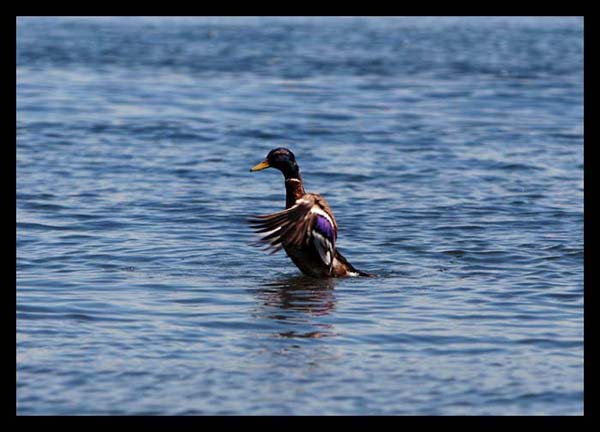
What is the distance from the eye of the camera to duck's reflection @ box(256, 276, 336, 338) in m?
9.46

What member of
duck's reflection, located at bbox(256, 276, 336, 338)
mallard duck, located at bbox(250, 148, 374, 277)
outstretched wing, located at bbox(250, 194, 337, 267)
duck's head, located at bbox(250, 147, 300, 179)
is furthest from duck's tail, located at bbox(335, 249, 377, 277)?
duck's head, located at bbox(250, 147, 300, 179)

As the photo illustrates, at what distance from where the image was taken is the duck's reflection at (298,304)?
9.46 m

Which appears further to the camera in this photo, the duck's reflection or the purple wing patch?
the purple wing patch

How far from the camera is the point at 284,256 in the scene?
42.0ft

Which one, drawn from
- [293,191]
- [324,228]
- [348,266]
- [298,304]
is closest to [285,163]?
[293,191]

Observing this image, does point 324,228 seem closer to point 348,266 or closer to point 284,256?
point 348,266

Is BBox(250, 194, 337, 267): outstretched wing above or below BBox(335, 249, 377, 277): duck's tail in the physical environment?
above

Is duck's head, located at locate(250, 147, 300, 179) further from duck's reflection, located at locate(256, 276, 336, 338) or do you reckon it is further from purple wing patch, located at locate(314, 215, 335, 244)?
duck's reflection, located at locate(256, 276, 336, 338)

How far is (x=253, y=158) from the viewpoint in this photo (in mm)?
19969

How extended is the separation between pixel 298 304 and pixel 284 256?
2353 millimetres

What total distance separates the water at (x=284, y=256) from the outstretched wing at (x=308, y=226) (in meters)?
0.35

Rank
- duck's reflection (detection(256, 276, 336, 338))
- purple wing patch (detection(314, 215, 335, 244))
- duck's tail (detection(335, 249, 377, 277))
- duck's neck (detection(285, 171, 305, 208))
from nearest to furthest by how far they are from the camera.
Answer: duck's reflection (detection(256, 276, 336, 338)) → purple wing patch (detection(314, 215, 335, 244)) → duck's tail (detection(335, 249, 377, 277)) → duck's neck (detection(285, 171, 305, 208))

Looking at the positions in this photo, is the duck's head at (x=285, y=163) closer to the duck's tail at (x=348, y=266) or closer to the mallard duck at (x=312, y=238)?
the mallard duck at (x=312, y=238)

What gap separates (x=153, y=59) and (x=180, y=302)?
25702 mm
